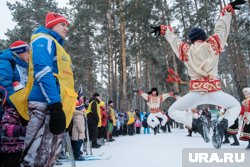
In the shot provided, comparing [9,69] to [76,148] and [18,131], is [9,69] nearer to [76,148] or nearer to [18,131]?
[18,131]

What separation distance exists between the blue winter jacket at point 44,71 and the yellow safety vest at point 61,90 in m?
0.06

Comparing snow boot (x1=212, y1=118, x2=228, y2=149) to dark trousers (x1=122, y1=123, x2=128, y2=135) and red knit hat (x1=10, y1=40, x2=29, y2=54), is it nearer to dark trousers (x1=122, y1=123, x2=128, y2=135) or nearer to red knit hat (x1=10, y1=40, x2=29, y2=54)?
red knit hat (x1=10, y1=40, x2=29, y2=54)

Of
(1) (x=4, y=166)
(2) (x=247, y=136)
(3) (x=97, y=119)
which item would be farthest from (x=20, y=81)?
(2) (x=247, y=136)

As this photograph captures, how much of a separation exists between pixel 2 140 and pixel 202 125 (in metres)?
3.70

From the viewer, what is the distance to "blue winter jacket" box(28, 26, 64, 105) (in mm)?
2842

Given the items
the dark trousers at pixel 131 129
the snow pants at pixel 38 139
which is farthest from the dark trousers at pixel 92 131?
the dark trousers at pixel 131 129

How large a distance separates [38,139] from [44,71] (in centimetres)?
68

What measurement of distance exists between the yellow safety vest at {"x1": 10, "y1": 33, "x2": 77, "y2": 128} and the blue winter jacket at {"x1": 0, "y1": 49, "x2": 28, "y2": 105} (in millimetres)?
194

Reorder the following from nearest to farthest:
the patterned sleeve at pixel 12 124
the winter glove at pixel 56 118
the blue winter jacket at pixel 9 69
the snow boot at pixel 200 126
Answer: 1. the winter glove at pixel 56 118
2. the patterned sleeve at pixel 12 124
3. the blue winter jacket at pixel 9 69
4. the snow boot at pixel 200 126

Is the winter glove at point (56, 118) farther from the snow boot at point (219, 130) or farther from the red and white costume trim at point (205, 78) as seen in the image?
the snow boot at point (219, 130)

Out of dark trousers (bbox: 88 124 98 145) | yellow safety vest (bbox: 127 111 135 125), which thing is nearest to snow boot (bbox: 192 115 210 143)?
dark trousers (bbox: 88 124 98 145)

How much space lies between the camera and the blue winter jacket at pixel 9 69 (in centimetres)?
343

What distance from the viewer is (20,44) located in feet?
12.5

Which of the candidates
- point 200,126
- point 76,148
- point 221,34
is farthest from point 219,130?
point 76,148
